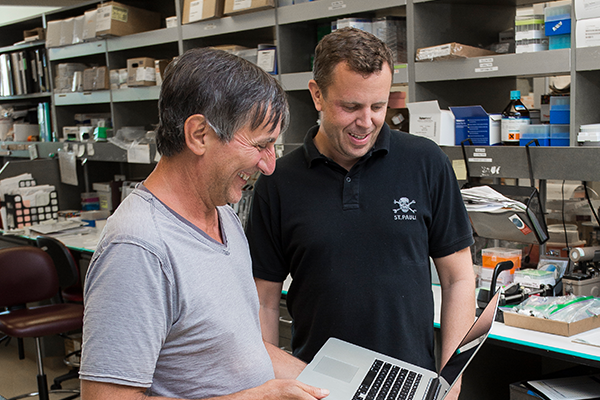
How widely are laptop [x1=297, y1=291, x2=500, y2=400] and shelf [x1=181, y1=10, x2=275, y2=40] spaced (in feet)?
7.12

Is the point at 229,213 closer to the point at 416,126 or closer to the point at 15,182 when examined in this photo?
the point at 416,126

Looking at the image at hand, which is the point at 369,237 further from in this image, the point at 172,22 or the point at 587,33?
the point at 172,22

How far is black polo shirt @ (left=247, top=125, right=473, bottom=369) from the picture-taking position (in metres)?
1.39

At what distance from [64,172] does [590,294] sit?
385 cm

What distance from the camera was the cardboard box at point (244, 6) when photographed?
290cm

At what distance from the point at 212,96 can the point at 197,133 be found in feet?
0.20

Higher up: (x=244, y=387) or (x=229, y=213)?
(x=229, y=213)

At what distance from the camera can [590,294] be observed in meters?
2.13

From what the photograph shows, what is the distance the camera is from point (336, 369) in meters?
1.14

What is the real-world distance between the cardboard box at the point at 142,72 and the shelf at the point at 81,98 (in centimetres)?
38

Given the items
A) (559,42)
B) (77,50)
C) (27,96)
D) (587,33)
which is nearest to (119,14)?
(77,50)

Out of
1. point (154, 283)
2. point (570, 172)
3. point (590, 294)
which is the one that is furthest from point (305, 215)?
point (590, 294)

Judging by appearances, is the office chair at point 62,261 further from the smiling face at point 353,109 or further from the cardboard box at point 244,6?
the smiling face at point 353,109

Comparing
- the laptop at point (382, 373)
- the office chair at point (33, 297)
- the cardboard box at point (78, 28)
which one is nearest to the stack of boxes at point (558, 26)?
the laptop at point (382, 373)
